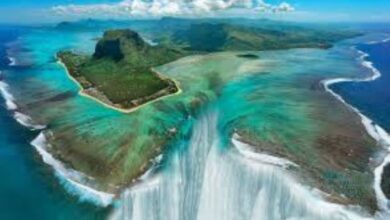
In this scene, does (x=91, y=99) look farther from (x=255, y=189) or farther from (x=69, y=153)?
(x=255, y=189)

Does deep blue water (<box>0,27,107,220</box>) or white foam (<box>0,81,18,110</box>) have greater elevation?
deep blue water (<box>0,27,107,220</box>)

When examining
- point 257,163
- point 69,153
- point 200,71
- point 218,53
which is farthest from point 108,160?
point 218,53

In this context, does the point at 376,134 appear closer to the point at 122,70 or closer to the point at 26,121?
the point at 26,121

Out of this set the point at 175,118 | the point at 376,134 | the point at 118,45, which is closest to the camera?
the point at 376,134

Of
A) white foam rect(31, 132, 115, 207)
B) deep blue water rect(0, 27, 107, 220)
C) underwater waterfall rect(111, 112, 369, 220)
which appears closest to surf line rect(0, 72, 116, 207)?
white foam rect(31, 132, 115, 207)

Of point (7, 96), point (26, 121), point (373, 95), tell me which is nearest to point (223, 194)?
point (26, 121)

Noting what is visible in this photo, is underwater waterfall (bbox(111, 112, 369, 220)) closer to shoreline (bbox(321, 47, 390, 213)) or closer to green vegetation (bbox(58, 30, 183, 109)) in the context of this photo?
shoreline (bbox(321, 47, 390, 213))
